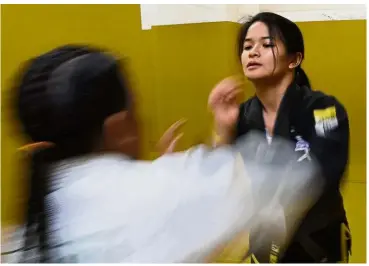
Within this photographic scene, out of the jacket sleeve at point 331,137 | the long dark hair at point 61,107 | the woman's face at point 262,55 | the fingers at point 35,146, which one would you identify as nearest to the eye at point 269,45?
the woman's face at point 262,55

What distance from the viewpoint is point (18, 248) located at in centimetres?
62

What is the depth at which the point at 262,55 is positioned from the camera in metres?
0.67

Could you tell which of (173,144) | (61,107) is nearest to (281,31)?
(173,144)

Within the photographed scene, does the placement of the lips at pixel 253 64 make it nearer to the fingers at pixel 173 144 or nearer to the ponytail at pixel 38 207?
the fingers at pixel 173 144

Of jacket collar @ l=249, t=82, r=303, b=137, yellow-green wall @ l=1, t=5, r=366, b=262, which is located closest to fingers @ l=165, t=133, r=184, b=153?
yellow-green wall @ l=1, t=5, r=366, b=262

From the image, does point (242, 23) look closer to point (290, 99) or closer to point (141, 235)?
point (290, 99)

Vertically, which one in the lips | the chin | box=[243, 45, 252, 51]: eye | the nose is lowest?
the chin

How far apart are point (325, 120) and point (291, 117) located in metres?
0.05

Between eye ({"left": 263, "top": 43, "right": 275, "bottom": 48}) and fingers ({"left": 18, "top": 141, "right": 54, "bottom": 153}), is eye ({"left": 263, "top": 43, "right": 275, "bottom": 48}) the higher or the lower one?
the higher one

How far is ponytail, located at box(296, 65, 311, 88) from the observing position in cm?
69

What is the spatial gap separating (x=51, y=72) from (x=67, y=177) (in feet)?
0.43

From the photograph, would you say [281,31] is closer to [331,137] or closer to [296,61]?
[296,61]

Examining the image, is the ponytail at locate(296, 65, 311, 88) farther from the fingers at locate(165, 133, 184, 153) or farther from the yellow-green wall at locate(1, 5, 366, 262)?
the fingers at locate(165, 133, 184, 153)

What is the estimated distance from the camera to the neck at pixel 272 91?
684 millimetres
